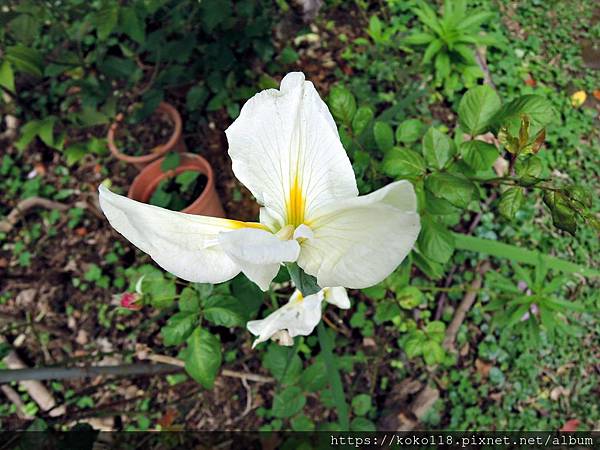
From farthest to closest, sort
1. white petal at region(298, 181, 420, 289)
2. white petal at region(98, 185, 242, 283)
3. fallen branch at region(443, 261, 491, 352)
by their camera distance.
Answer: fallen branch at region(443, 261, 491, 352)
white petal at region(98, 185, 242, 283)
white petal at region(298, 181, 420, 289)

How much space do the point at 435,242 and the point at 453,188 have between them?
0.65ft

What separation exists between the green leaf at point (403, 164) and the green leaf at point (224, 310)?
53 cm

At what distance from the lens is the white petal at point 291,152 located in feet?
2.77

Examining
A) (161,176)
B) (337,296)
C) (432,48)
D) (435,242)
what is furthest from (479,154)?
(161,176)

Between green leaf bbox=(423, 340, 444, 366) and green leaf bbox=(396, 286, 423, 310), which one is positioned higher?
green leaf bbox=(396, 286, 423, 310)

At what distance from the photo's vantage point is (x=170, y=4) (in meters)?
2.28

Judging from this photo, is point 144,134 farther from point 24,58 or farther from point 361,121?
point 361,121

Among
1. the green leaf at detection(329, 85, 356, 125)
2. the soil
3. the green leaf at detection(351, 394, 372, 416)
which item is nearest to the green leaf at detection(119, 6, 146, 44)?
the soil

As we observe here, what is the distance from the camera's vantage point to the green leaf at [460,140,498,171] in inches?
44.7

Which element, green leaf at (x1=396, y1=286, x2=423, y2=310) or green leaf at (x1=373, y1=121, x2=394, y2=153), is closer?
green leaf at (x1=373, y1=121, x2=394, y2=153)

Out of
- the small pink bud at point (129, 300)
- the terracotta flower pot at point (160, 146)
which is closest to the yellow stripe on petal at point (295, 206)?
the small pink bud at point (129, 300)

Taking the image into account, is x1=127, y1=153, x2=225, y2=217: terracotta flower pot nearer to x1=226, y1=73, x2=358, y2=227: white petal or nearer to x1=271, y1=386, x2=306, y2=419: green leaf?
x1=271, y1=386, x2=306, y2=419: green leaf

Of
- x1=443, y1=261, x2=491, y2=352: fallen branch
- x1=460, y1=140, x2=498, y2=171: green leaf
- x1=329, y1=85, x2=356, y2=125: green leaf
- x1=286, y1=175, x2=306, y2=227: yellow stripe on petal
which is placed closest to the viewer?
x1=286, y1=175, x2=306, y2=227: yellow stripe on petal

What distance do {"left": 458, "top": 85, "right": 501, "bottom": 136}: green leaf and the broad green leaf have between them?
0.87m
